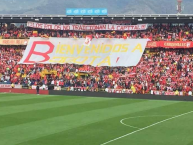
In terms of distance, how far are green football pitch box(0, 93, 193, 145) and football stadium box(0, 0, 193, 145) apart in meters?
0.05

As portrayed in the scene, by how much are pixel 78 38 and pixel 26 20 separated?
10.4 metres

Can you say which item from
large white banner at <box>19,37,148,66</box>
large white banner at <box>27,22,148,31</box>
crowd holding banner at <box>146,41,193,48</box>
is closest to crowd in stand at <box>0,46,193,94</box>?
crowd holding banner at <box>146,41,193,48</box>

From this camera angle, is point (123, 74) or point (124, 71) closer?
point (123, 74)

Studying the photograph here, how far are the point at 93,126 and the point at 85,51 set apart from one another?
129ft

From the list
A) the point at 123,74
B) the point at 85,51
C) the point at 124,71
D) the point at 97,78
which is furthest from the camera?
the point at 85,51

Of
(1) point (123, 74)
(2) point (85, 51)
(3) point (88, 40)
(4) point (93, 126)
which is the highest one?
(3) point (88, 40)

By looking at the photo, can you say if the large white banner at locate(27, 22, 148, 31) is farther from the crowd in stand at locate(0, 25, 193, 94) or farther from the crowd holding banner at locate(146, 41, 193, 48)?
the crowd holding banner at locate(146, 41, 193, 48)

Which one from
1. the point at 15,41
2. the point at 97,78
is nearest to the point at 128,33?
the point at 97,78

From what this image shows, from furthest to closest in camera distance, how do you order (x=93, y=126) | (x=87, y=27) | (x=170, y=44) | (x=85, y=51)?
(x=87, y=27) < (x=85, y=51) < (x=170, y=44) < (x=93, y=126)

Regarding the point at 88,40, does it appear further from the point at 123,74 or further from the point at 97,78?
the point at 97,78

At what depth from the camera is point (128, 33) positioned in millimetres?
63906

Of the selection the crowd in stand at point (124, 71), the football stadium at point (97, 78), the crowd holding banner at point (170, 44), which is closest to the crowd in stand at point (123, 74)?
the crowd in stand at point (124, 71)

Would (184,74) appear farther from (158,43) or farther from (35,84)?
(35,84)

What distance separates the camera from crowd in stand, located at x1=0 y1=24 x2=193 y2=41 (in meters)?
60.4
